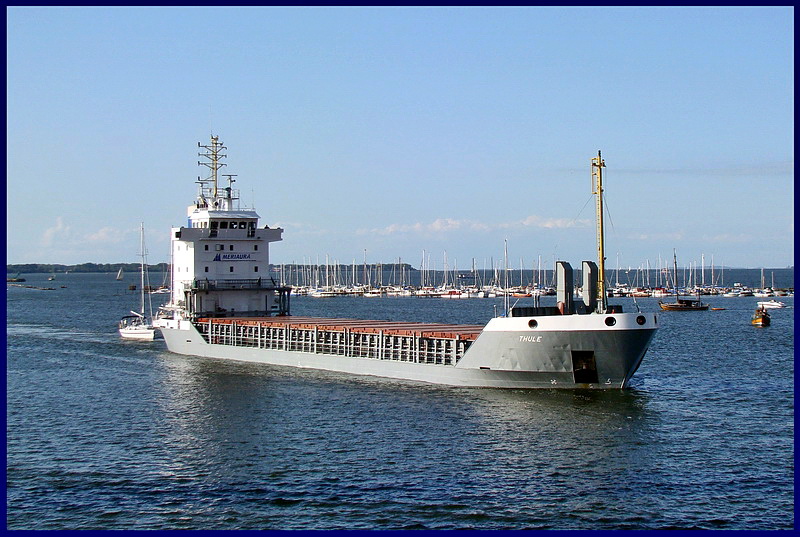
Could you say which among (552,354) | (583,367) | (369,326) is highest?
(369,326)

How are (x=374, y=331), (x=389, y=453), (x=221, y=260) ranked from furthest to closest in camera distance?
(x=221, y=260)
(x=374, y=331)
(x=389, y=453)

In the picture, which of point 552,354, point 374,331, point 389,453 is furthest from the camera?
point 374,331

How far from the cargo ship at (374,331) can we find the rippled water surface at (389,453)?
4.25 ft

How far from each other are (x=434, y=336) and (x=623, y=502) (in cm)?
1918

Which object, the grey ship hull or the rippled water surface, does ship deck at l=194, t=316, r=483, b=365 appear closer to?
the grey ship hull

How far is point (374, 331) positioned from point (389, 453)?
18181mm

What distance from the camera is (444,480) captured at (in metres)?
25.4

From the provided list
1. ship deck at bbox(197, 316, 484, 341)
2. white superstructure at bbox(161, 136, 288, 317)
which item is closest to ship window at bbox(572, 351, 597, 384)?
ship deck at bbox(197, 316, 484, 341)

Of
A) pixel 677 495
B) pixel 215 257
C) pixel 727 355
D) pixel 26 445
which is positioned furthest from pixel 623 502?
pixel 215 257

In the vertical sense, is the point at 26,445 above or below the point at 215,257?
below

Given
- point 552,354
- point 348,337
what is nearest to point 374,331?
point 348,337

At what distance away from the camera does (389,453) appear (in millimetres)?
28234

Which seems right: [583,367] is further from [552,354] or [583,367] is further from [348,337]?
[348,337]

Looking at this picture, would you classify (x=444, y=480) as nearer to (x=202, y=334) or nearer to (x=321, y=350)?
(x=321, y=350)
